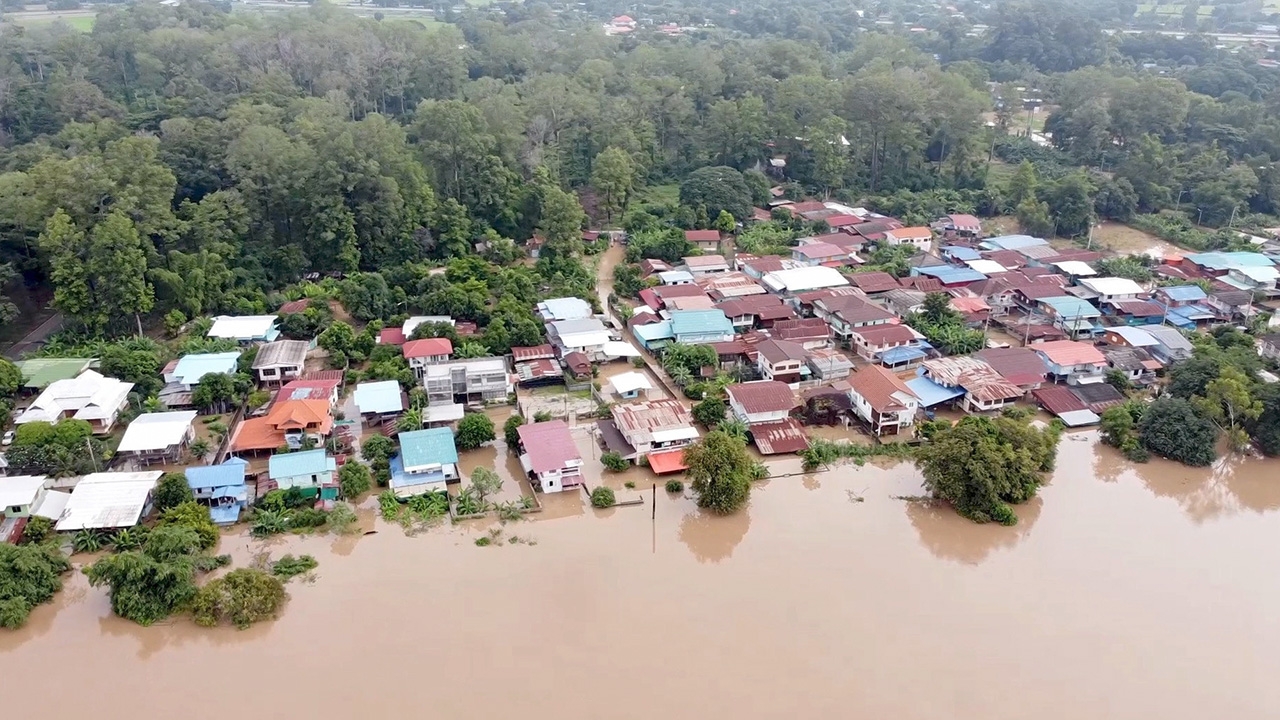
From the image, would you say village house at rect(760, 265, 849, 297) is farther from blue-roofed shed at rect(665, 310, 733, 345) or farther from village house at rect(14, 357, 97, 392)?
village house at rect(14, 357, 97, 392)

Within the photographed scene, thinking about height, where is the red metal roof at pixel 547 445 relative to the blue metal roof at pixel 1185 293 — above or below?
above

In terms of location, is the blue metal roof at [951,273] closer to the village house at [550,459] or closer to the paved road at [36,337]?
the village house at [550,459]

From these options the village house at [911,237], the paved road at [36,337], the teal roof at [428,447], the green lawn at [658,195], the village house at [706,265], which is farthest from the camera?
the green lawn at [658,195]

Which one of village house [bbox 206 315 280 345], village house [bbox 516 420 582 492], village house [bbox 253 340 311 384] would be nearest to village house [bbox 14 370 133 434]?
village house [bbox 253 340 311 384]

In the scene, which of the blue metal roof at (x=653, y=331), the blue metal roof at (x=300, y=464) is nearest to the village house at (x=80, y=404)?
the blue metal roof at (x=300, y=464)

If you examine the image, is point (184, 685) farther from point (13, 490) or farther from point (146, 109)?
point (146, 109)

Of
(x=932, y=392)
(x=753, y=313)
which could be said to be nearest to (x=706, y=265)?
(x=753, y=313)

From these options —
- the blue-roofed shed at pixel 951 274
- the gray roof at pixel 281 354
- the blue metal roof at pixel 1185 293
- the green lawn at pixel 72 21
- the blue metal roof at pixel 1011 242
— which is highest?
the green lawn at pixel 72 21
